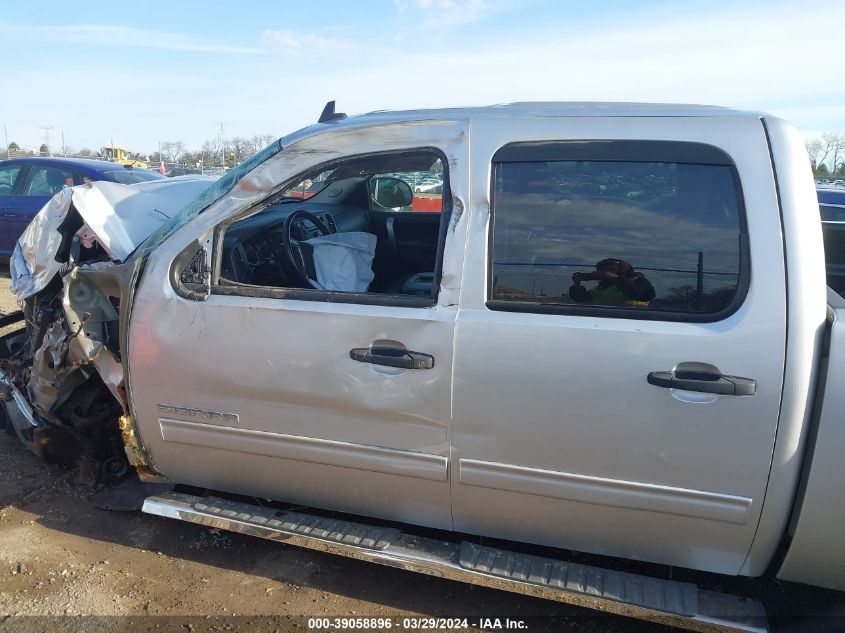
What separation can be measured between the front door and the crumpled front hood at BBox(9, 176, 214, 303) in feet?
1.56

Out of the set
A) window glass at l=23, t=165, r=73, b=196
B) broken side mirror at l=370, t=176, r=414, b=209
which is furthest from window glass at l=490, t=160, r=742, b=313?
window glass at l=23, t=165, r=73, b=196

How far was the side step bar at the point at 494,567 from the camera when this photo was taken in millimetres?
2137

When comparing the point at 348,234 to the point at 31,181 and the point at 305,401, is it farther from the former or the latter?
the point at 31,181

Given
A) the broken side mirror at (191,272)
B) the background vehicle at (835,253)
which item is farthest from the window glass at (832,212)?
the broken side mirror at (191,272)

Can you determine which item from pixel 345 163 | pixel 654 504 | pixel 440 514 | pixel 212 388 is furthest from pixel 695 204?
pixel 212 388

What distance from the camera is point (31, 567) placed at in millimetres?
2779

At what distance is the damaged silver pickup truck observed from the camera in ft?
6.64

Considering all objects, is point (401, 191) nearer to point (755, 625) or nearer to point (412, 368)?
point (412, 368)

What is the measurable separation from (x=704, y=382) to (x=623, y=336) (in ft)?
0.95

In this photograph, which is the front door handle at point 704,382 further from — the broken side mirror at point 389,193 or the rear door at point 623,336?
the broken side mirror at point 389,193

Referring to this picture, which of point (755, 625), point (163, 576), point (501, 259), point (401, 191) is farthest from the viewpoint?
point (401, 191)

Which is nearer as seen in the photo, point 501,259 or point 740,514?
point 740,514

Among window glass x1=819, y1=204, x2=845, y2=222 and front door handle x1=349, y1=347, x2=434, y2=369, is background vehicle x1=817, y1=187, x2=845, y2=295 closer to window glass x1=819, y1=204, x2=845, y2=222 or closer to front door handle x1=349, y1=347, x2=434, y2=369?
window glass x1=819, y1=204, x2=845, y2=222

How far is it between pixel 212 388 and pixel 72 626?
1.06 metres
